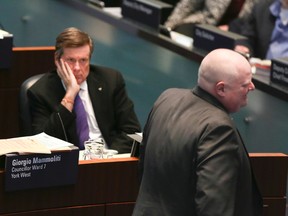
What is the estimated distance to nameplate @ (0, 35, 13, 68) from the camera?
5230mm

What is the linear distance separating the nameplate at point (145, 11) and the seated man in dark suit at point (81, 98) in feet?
3.52

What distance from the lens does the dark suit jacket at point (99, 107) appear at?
4719 millimetres

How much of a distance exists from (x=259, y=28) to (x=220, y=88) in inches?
115

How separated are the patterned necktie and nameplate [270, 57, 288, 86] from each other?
107 centimetres

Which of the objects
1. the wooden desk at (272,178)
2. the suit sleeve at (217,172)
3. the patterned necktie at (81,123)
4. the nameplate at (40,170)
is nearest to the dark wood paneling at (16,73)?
the patterned necktie at (81,123)

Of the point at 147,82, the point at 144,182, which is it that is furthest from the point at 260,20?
the point at 144,182

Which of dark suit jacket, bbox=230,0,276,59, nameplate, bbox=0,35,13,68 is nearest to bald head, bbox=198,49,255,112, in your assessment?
nameplate, bbox=0,35,13,68

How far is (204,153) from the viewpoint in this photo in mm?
3359

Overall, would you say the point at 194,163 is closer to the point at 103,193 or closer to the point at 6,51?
the point at 103,193

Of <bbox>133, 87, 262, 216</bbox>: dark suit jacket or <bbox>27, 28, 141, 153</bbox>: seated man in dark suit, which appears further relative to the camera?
<bbox>27, 28, 141, 153</bbox>: seated man in dark suit

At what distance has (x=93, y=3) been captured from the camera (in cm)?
664

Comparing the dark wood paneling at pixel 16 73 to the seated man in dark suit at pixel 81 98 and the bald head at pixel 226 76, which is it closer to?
the seated man in dark suit at pixel 81 98

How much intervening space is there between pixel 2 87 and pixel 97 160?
154 centimetres

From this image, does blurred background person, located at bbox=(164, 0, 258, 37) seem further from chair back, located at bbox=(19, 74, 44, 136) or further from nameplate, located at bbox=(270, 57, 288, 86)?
chair back, located at bbox=(19, 74, 44, 136)
